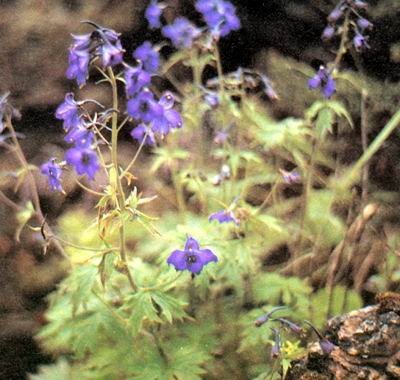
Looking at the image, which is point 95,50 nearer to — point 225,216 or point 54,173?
point 54,173

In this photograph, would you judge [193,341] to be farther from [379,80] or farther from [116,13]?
[116,13]

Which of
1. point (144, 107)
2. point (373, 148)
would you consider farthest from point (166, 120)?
point (373, 148)

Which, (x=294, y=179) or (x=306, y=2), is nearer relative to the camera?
(x=294, y=179)

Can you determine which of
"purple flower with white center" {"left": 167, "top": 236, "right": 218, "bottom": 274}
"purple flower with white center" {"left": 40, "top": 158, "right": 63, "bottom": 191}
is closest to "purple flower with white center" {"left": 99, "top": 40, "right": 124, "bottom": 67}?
"purple flower with white center" {"left": 40, "top": 158, "right": 63, "bottom": 191}

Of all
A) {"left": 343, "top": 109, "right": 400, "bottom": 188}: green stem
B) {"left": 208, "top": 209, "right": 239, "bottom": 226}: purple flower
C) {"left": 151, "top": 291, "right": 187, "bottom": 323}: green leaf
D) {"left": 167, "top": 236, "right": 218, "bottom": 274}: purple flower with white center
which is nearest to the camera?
{"left": 167, "top": 236, "right": 218, "bottom": 274}: purple flower with white center

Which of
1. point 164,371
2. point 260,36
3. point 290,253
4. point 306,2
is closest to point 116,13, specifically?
point 260,36

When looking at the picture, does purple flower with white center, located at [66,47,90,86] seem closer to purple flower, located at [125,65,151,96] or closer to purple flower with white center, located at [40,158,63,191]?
purple flower, located at [125,65,151,96]

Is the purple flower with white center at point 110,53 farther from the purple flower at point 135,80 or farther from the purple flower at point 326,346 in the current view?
the purple flower at point 326,346
